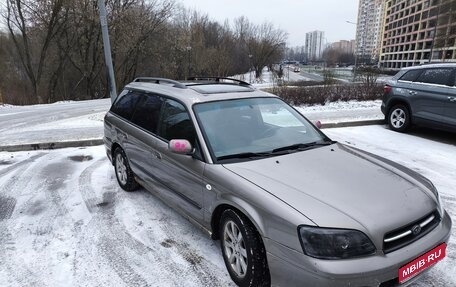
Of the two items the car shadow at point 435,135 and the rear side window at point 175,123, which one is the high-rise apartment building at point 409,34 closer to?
the car shadow at point 435,135

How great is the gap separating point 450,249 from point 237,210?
2287 mm

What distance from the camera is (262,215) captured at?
258 cm

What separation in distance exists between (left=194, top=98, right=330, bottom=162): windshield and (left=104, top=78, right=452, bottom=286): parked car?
1 cm

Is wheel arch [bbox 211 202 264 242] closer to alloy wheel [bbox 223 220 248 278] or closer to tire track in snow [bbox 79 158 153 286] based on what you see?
→ alloy wheel [bbox 223 220 248 278]

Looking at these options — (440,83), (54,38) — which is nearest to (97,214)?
(440,83)

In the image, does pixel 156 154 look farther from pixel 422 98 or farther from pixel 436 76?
pixel 436 76

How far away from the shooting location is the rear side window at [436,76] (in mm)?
7594

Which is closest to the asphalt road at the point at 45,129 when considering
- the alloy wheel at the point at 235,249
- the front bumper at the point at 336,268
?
the alloy wheel at the point at 235,249

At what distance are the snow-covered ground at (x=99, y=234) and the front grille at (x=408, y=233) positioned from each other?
625 millimetres

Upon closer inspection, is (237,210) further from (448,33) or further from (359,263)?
(448,33)

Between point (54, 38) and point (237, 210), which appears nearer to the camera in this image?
point (237, 210)

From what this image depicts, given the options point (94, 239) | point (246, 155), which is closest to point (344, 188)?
point (246, 155)

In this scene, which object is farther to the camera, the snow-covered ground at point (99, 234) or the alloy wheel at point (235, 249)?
the snow-covered ground at point (99, 234)

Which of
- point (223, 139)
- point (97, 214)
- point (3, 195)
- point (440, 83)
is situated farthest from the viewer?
point (440, 83)
